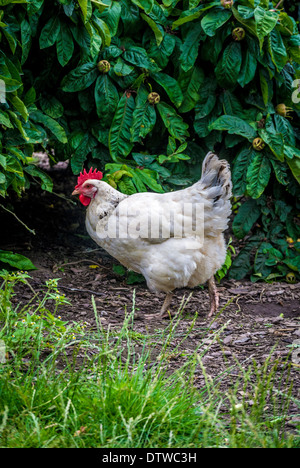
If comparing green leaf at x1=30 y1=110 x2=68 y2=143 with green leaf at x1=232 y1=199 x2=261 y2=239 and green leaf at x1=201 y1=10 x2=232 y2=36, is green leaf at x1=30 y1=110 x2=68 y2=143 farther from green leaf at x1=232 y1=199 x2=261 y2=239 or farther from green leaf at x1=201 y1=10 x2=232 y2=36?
green leaf at x1=232 y1=199 x2=261 y2=239

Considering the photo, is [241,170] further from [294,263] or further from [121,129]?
[121,129]

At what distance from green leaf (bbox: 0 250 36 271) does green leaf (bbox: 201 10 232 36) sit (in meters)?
2.57

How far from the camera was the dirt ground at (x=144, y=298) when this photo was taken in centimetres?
373

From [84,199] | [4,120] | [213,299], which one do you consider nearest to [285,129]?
[213,299]

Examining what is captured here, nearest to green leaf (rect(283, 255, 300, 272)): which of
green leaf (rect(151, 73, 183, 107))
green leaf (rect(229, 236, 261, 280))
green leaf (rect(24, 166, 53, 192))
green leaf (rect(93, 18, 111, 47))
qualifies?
green leaf (rect(229, 236, 261, 280))

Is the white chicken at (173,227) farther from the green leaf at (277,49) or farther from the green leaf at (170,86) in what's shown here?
the green leaf at (277,49)

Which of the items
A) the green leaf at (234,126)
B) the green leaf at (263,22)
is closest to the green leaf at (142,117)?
the green leaf at (234,126)

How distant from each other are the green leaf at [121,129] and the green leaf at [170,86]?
0.32 meters

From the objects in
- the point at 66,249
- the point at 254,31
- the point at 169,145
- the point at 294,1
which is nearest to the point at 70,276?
the point at 66,249

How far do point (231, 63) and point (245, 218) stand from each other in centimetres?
147

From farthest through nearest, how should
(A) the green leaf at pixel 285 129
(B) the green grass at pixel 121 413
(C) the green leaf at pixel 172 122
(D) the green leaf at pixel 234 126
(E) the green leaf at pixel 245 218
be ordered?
(E) the green leaf at pixel 245 218, (A) the green leaf at pixel 285 129, (C) the green leaf at pixel 172 122, (D) the green leaf at pixel 234 126, (B) the green grass at pixel 121 413

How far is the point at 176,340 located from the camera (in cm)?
402

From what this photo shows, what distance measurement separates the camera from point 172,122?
4941 mm

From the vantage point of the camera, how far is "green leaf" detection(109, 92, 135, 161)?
15.9ft
